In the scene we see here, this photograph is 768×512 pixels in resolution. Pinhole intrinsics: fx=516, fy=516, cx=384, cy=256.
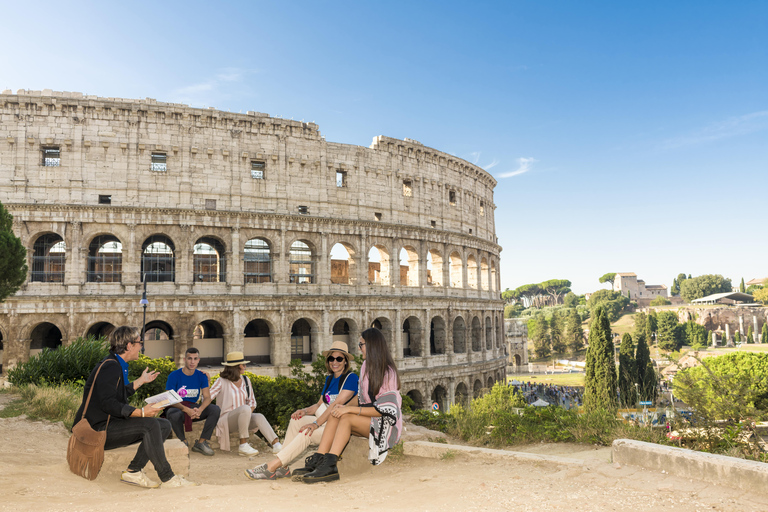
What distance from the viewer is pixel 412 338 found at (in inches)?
1203

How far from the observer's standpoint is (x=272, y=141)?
89.2 ft

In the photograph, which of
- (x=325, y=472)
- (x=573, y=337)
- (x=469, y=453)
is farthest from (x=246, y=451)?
(x=573, y=337)

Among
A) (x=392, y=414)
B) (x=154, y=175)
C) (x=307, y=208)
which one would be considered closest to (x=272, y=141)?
(x=307, y=208)

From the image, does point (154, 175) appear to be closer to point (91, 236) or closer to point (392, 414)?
point (91, 236)

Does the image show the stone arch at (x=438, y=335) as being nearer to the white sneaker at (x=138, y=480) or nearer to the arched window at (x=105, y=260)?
the arched window at (x=105, y=260)

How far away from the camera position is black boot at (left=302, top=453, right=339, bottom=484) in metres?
5.62

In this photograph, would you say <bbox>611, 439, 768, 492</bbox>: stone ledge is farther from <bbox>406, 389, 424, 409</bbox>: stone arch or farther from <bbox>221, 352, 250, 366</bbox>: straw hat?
<bbox>406, 389, 424, 409</bbox>: stone arch

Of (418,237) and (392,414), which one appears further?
(418,237)

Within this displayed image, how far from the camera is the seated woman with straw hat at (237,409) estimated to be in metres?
8.27

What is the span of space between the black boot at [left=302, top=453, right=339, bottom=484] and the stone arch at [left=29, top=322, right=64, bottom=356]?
24.3m

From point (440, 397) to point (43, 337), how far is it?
21322mm

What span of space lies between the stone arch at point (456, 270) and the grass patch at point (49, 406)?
25502 millimetres

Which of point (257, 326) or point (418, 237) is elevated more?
point (418, 237)

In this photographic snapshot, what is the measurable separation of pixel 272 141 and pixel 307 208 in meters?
3.94
